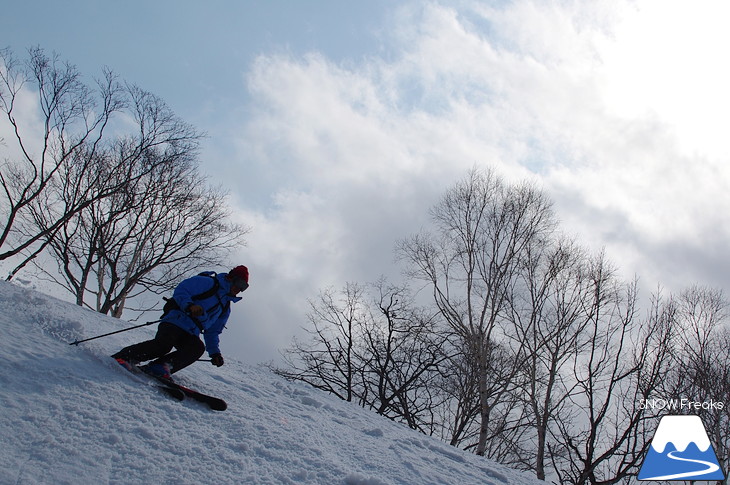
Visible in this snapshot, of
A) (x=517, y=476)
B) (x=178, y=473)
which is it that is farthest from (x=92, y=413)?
(x=517, y=476)

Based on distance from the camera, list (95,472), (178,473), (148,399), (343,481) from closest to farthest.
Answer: (95,472) → (178,473) → (343,481) → (148,399)

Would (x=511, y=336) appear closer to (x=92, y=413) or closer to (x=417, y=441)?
(x=417, y=441)

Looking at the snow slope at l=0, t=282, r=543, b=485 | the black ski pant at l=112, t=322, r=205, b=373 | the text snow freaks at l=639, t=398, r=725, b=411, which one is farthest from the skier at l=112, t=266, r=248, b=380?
the text snow freaks at l=639, t=398, r=725, b=411

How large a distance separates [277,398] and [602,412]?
33.8ft

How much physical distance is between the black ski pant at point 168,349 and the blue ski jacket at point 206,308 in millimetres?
73

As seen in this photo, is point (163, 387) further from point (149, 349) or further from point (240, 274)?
point (240, 274)

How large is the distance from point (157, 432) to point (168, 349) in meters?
1.29

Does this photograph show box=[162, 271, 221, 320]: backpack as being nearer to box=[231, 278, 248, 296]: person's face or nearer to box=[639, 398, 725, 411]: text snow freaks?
box=[231, 278, 248, 296]: person's face

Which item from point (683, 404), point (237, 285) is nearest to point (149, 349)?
point (237, 285)

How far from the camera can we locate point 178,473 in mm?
2723

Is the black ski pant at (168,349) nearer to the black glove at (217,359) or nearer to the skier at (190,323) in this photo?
the skier at (190,323)

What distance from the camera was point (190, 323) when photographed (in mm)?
4422

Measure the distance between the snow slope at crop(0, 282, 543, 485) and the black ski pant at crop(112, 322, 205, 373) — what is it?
0.66 feet

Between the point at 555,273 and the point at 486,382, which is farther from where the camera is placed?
the point at 555,273
